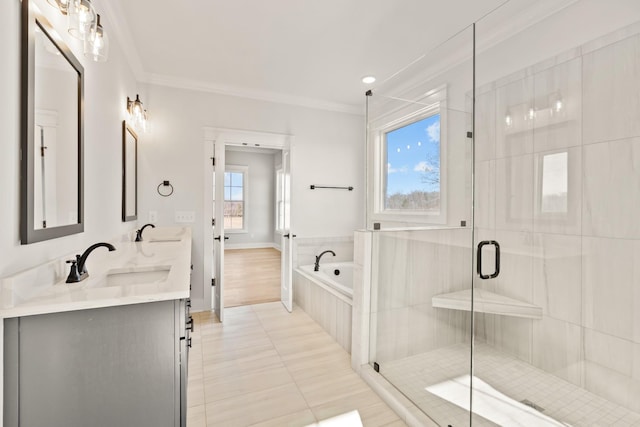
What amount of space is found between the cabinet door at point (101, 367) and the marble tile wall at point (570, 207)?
6.19 ft

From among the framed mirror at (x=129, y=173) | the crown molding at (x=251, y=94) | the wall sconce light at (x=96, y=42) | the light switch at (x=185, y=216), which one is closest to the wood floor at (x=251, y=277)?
the light switch at (x=185, y=216)

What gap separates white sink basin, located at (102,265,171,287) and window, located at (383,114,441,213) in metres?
1.65

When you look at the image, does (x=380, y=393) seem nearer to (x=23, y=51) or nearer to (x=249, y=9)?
(x=23, y=51)

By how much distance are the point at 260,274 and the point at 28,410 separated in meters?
4.26

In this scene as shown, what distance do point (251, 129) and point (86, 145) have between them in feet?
6.97

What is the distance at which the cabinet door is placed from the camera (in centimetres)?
98

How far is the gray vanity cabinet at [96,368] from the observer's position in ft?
3.17

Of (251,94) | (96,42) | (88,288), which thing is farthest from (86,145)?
(251,94)

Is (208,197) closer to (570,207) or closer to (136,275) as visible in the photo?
(136,275)

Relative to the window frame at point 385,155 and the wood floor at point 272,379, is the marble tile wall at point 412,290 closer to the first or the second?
the window frame at point 385,155

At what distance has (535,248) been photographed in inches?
82.0

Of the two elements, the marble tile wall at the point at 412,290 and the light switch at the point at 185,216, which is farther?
the light switch at the point at 185,216

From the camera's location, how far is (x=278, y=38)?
2535 mm

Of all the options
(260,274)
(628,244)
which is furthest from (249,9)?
(260,274)
